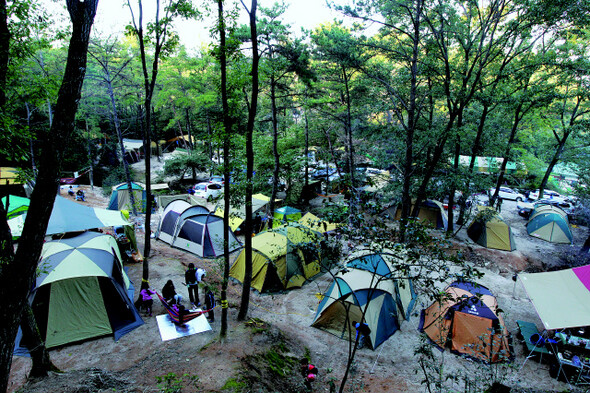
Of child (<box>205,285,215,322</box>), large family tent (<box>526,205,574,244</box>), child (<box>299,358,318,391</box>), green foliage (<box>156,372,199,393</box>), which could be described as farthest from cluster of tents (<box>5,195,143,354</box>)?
large family tent (<box>526,205,574,244</box>)

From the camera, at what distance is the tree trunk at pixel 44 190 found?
10.5 ft

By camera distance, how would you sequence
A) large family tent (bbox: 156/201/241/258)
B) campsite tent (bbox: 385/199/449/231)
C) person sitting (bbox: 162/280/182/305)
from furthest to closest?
campsite tent (bbox: 385/199/449/231), large family tent (bbox: 156/201/241/258), person sitting (bbox: 162/280/182/305)

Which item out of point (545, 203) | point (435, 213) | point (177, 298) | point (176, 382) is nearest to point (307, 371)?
point (176, 382)

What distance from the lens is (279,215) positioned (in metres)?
16.8

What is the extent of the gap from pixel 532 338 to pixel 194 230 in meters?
11.7

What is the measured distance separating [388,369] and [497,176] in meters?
16.5

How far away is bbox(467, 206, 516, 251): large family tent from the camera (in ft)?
48.7

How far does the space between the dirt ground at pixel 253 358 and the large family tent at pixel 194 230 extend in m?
1.81

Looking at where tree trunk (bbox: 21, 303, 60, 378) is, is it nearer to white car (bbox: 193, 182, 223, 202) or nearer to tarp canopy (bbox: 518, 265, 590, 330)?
tarp canopy (bbox: 518, 265, 590, 330)

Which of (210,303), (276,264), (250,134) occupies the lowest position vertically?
(276,264)

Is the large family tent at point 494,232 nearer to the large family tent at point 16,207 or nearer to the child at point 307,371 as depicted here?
the child at point 307,371

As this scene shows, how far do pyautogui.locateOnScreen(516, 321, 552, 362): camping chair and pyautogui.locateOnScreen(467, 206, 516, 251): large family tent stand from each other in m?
7.08

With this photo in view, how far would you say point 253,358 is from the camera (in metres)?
6.17

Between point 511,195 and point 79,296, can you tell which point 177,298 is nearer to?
point 79,296
